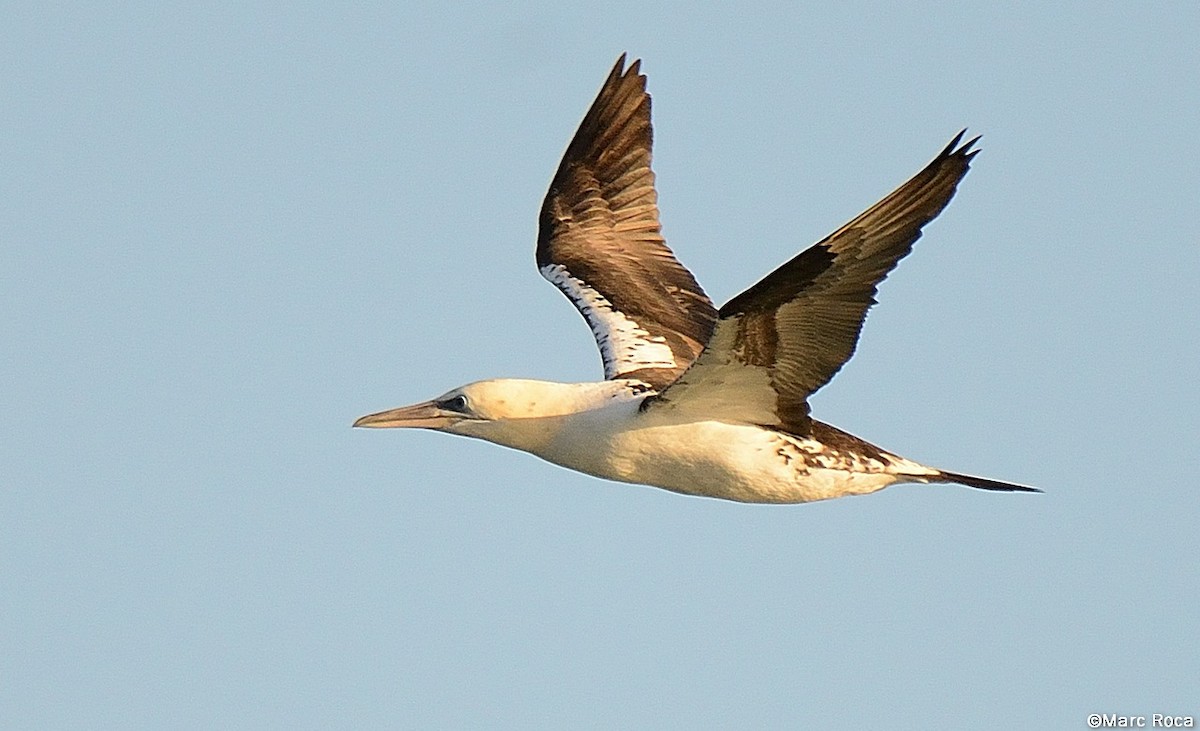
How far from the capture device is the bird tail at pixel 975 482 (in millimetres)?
13852

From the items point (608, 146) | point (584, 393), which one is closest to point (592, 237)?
point (608, 146)

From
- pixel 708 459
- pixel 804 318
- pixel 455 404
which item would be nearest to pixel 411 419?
pixel 455 404

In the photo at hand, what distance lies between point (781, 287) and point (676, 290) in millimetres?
5425

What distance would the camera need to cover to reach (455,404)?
14078 mm

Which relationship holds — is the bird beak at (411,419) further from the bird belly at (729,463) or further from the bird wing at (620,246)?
the bird wing at (620,246)

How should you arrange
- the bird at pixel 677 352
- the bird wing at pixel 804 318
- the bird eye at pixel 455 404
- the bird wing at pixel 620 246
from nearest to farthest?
the bird wing at pixel 804 318
the bird at pixel 677 352
the bird eye at pixel 455 404
the bird wing at pixel 620 246

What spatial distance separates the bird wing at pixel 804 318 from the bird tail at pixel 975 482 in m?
1.22

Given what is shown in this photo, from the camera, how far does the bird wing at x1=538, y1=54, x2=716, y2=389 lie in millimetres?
15883

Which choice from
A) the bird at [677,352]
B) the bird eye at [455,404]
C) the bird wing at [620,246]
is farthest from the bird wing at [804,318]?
the bird wing at [620,246]

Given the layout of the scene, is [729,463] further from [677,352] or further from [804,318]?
[677,352]

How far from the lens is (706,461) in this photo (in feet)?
43.7

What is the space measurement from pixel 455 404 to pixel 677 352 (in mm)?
2380

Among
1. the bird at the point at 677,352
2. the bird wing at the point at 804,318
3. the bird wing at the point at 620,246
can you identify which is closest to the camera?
the bird wing at the point at 804,318

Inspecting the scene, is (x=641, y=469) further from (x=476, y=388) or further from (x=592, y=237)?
(x=592, y=237)
